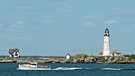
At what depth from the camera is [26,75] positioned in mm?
138250

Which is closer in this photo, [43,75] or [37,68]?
[43,75]

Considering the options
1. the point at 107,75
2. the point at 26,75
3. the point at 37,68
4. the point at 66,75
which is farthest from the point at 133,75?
the point at 37,68

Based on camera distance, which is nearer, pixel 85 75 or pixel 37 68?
pixel 85 75

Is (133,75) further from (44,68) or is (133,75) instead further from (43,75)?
(44,68)

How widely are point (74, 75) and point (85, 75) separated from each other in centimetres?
273

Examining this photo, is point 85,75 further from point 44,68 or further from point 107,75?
point 44,68

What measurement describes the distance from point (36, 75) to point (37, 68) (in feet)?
96.5

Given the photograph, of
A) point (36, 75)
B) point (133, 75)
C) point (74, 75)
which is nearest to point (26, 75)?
point (36, 75)

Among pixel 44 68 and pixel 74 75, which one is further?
pixel 44 68

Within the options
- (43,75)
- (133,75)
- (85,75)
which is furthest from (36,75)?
(133,75)

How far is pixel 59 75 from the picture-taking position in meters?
140

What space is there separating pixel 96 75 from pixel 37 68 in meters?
32.5

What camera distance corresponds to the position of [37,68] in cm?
16788

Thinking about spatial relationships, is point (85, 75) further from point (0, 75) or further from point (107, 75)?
point (0, 75)
